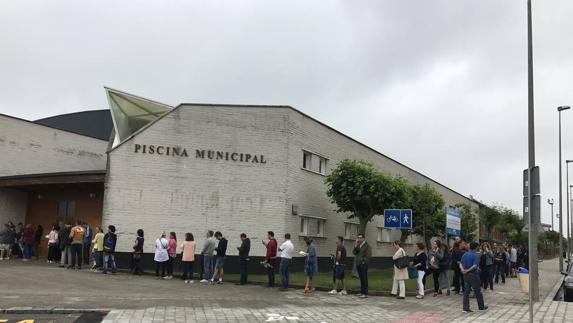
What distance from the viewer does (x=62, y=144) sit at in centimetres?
2953

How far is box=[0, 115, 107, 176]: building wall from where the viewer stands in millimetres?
27172

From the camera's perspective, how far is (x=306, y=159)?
79.6ft

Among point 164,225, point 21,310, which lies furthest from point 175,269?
point 21,310

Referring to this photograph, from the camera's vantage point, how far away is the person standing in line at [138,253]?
1941cm

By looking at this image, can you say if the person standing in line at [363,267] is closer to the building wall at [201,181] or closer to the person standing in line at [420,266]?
the person standing in line at [420,266]

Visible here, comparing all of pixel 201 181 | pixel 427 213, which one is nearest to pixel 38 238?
pixel 201 181

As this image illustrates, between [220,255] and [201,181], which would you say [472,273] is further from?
[201,181]

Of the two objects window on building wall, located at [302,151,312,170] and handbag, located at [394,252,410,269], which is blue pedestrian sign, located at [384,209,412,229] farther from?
window on building wall, located at [302,151,312,170]

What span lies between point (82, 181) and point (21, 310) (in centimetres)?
1236

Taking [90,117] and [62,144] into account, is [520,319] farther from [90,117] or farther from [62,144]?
[90,117]

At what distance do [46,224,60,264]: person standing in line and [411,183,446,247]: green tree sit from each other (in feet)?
57.5

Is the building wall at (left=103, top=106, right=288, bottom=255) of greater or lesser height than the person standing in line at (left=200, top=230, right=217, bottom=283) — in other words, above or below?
above

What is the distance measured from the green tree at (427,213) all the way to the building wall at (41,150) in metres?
18.3

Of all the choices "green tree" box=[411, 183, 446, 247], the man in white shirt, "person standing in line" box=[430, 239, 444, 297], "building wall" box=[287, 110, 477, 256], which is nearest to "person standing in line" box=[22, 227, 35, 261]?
"building wall" box=[287, 110, 477, 256]
